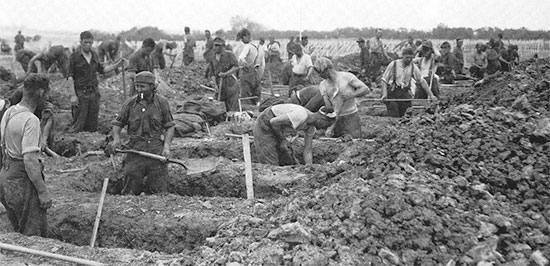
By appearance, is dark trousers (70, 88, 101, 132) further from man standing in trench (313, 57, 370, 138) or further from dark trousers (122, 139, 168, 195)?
man standing in trench (313, 57, 370, 138)

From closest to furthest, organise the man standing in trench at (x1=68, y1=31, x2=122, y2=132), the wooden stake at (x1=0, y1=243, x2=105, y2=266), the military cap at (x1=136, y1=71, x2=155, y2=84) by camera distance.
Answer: the wooden stake at (x1=0, y1=243, x2=105, y2=266) < the military cap at (x1=136, y1=71, x2=155, y2=84) < the man standing in trench at (x1=68, y1=31, x2=122, y2=132)

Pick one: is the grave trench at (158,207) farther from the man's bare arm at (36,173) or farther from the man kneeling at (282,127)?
the man's bare arm at (36,173)

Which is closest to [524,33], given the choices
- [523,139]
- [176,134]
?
[176,134]

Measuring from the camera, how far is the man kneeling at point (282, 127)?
766 cm

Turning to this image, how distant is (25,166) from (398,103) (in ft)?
23.2

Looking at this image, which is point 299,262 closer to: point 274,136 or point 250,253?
point 250,253

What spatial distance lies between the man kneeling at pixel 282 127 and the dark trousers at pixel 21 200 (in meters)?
3.01

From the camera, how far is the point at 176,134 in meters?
10.6

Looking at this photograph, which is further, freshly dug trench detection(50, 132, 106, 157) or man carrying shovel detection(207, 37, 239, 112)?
man carrying shovel detection(207, 37, 239, 112)

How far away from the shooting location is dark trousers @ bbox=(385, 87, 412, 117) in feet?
35.4

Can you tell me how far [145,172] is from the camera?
7.37 metres

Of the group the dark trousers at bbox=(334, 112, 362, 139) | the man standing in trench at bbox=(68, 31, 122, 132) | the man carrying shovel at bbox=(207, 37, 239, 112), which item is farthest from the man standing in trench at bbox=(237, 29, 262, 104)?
the dark trousers at bbox=(334, 112, 362, 139)

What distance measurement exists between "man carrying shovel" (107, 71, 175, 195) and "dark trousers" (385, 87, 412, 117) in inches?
190

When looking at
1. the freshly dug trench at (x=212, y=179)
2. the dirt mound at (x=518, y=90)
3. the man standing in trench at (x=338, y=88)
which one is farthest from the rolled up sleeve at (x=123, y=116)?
the dirt mound at (x=518, y=90)
